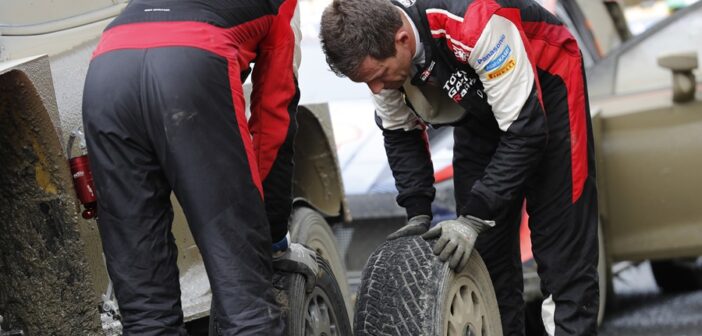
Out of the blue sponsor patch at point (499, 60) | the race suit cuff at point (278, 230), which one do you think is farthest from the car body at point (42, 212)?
the blue sponsor patch at point (499, 60)

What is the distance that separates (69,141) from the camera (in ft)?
12.5

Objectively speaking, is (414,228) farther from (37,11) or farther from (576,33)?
(576,33)

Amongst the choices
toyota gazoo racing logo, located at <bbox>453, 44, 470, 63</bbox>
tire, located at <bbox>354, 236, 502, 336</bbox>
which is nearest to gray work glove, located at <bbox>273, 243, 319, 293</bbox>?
tire, located at <bbox>354, 236, 502, 336</bbox>

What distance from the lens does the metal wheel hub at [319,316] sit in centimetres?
421

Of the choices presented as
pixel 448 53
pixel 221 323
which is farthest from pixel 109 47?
pixel 448 53

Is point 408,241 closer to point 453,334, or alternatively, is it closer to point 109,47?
point 453,334

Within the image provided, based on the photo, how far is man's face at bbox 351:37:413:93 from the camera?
396 centimetres

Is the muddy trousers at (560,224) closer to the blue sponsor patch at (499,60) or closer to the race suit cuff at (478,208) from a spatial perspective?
the race suit cuff at (478,208)

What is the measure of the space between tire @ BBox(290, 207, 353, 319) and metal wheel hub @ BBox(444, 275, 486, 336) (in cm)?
109

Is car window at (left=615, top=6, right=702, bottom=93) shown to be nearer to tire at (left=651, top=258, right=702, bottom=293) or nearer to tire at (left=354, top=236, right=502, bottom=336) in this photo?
tire at (left=651, top=258, right=702, bottom=293)

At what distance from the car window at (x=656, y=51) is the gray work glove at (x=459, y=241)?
3119 millimetres

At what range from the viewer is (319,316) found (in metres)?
4.30


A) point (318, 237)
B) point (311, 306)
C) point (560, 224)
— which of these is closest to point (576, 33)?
point (318, 237)

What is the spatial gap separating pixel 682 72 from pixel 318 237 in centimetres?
204
